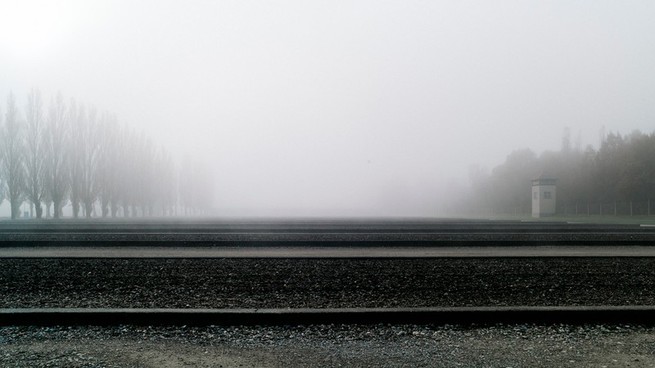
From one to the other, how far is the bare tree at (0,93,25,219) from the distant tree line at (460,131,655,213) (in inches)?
1841

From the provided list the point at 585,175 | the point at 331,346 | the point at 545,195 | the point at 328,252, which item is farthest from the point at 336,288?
the point at 585,175

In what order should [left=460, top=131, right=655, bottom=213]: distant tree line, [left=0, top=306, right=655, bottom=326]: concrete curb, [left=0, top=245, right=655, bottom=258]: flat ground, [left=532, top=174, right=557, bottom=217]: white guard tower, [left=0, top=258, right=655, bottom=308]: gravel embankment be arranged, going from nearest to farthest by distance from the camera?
1. [left=0, top=306, right=655, bottom=326]: concrete curb
2. [left=0, top=258, right=655, bottom=308]: gravel embankment
3. [left=0, top=245, right=655, bottom=258]: flat ground
4. [left=532, top=174, right=557, bottom=217]: white guard tower
5. [left=460, top=131, right=655, bottom=213]: distant tree line

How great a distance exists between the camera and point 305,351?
517cm

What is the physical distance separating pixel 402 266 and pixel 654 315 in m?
4.50

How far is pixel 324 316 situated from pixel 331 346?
2.98 feet

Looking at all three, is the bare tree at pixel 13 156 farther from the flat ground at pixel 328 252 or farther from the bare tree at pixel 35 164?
the flat ground at pixel 328 252

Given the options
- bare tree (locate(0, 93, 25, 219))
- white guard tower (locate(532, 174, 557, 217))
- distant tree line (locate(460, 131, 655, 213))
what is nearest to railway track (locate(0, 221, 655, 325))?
white guard tower (locate(532, 174, 557, 217))

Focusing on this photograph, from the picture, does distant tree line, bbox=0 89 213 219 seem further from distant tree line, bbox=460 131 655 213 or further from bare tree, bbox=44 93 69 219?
distant tree line, bbox=460 131 655 213

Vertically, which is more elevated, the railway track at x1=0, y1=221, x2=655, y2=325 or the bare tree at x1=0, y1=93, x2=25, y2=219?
the bare tree at x1=0, y1=93, x2=25, y2=219

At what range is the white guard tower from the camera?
44156mm

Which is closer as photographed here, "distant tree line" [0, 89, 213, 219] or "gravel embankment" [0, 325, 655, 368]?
"gravel embankment" [0, 325, 655, 368]

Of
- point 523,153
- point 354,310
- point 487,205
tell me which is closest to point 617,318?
point 354,310

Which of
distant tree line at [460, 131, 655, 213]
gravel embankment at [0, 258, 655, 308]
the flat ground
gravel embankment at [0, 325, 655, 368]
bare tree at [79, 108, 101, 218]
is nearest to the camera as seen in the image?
gravel embankment at [0, 325, 655, 368]

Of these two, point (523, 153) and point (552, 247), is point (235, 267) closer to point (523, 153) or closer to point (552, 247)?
point (552, 247)
